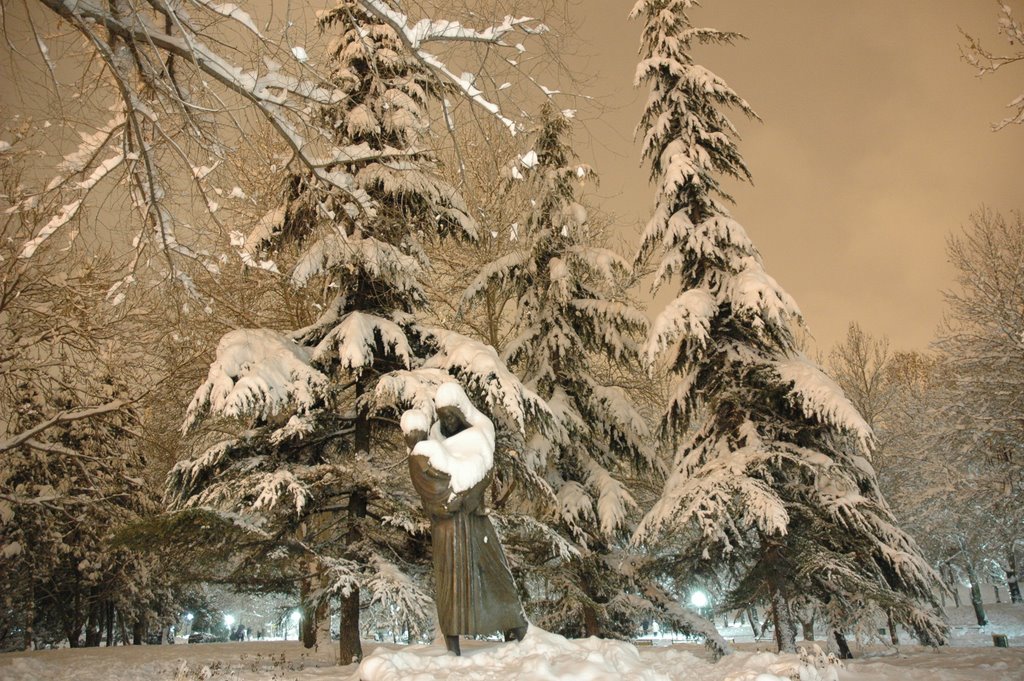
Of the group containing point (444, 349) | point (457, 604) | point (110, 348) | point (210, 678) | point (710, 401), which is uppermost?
point (110, 348)

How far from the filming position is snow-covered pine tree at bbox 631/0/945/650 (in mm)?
9383

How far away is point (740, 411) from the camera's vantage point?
1080 centimetres

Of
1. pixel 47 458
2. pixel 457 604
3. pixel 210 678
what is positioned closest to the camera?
pixel 457 604

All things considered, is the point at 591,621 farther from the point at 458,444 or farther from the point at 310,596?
the point at 458,444

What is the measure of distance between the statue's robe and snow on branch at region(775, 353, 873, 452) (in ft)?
19.3

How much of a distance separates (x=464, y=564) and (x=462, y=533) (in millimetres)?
260

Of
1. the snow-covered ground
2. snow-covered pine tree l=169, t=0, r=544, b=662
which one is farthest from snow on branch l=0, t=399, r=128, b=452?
the snow-covered ground

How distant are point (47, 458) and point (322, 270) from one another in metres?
14.6

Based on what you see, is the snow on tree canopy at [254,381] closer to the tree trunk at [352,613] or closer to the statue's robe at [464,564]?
the tree trunk at [352,613]

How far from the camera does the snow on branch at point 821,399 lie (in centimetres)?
902

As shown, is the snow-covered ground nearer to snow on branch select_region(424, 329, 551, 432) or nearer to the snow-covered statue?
the snow-covered statue

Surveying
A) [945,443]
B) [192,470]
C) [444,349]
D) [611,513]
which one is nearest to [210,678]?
[192,470]

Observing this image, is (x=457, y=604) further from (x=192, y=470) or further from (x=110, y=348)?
(x=110, y=348)

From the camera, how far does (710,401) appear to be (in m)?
11.2
